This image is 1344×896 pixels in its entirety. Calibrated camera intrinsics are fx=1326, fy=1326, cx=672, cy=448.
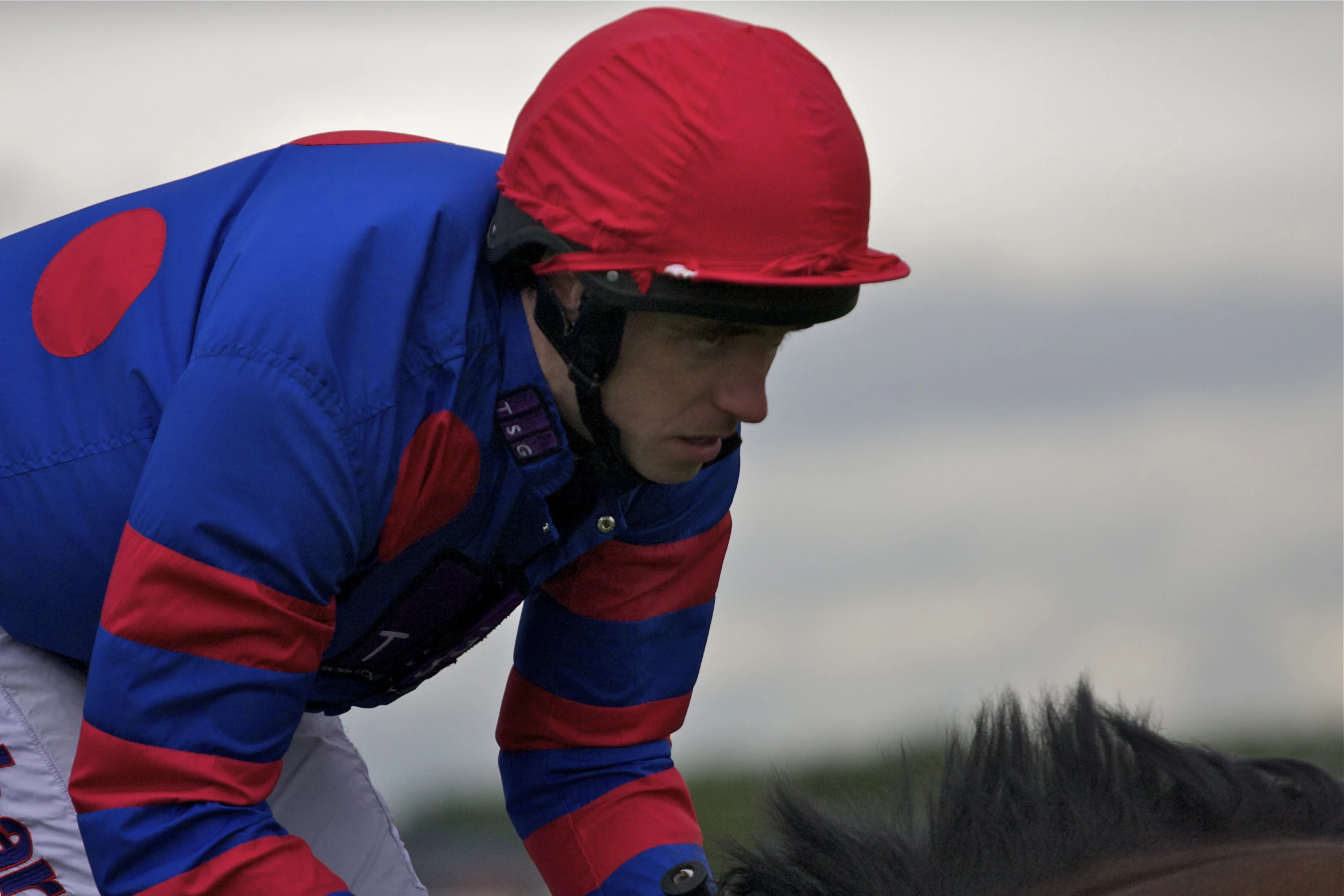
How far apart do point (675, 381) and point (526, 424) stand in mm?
186

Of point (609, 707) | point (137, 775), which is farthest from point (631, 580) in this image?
point (137, 775)

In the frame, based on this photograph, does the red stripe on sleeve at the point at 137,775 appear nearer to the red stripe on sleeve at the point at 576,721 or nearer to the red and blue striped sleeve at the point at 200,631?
the red and blue striped sleeve at the point at 200,631

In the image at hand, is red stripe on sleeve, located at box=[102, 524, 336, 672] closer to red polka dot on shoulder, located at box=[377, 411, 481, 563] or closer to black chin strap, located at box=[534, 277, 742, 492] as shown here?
red polka dot on shoulder, located at box=[377, 411, 481, 563]

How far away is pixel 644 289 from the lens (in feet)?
4.65

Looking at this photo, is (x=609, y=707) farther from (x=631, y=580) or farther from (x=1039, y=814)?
(x=1039, y=814)

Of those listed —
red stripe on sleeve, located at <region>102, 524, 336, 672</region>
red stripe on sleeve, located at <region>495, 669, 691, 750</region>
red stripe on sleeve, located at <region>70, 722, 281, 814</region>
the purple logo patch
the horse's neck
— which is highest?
the purple logo patch

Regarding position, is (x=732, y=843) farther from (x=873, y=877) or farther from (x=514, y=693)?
(x=514, y=693)

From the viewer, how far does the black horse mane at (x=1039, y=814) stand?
132 cm

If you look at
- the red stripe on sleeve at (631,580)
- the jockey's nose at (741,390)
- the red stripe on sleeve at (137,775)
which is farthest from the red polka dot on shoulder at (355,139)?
the red stripe on sleeve at (137,775)

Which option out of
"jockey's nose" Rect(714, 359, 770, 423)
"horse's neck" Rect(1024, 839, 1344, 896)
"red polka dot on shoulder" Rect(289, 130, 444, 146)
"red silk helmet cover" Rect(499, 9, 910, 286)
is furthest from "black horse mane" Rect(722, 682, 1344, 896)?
"red polka dot on shoulder" Rect(289, 130, 444, 146)

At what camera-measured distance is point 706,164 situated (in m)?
1.40

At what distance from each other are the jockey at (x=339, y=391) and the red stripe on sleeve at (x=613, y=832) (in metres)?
0.21

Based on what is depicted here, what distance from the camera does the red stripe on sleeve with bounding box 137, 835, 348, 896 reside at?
1306 millimetres

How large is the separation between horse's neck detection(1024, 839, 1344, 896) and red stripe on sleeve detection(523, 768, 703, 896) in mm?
740
